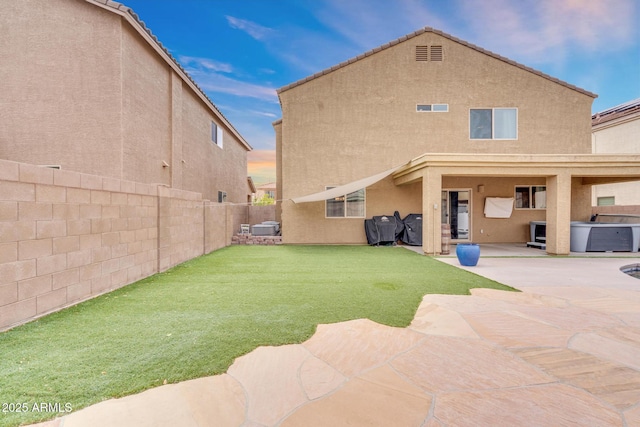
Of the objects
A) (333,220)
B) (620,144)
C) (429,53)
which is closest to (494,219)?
(333,220)

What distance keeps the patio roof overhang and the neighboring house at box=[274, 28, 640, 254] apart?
2599 mm

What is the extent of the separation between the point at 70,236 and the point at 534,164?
10.7 meters

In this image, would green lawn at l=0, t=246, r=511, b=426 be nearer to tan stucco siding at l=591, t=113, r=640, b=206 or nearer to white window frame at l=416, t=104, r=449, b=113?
white window frame at l=416, t=104, r=449, b=113

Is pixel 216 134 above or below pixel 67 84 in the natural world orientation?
above

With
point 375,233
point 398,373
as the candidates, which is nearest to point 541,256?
point 375,233

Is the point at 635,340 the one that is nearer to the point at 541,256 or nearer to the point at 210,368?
the point at 210,368

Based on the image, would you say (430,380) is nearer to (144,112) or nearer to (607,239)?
(144,112)

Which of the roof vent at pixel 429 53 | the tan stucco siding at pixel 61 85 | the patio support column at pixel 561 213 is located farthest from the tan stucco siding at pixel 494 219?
the tan stucco siding at pixel 61 85

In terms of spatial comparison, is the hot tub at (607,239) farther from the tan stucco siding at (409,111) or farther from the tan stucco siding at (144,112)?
the tan stucco siding at (144,112)

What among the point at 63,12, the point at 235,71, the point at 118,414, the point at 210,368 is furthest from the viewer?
the point at 235,71

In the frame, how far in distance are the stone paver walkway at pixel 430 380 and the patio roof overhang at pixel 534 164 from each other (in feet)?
17.7

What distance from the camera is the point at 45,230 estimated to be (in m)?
3.52

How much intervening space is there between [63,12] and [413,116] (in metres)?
11.0

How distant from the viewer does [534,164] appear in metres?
8.41
